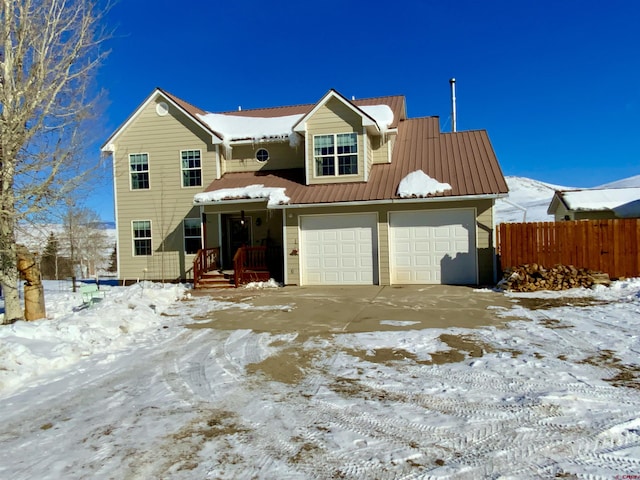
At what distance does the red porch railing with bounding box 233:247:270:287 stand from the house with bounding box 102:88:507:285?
155 millimetres

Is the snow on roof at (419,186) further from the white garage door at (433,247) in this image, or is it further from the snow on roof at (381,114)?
the snow on roof at (381,114)

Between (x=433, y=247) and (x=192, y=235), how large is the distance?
934cm

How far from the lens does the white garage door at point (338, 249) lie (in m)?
14.2

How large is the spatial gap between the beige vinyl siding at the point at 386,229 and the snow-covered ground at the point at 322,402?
5.72m

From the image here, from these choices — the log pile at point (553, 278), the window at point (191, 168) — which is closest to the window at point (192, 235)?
the window at point (191, 168)

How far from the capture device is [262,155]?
17.4m

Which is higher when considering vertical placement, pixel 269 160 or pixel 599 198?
pixel 269 160

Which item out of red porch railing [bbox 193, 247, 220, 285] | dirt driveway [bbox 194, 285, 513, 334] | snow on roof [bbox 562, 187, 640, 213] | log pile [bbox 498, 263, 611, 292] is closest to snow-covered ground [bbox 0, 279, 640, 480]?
dirt driveway [bbox 194, 285, 513, 334]

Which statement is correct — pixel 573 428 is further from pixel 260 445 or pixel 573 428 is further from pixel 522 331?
pixel 522 331

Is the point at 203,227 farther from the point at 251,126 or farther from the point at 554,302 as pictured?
the point at 554,302

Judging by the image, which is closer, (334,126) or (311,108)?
(334,126)

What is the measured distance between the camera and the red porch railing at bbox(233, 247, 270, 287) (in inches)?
566

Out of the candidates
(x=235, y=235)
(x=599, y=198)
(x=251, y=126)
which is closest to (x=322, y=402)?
(x=235, y=235)

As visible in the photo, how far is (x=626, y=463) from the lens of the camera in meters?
2.95
